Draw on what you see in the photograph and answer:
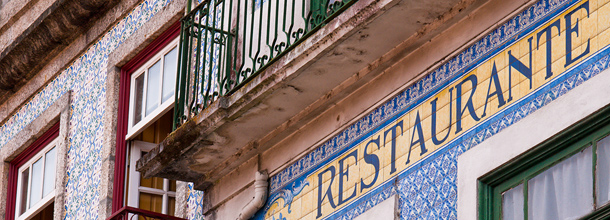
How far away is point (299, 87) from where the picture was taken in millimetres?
7926

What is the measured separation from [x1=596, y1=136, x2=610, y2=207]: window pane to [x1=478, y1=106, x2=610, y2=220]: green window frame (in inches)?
0.7

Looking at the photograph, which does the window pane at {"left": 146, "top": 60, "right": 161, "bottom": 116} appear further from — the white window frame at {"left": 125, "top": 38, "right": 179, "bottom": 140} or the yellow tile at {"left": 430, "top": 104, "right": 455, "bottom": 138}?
the yellow tile at {"left": 430, "top": 104, "right": 455, "bottom": 138}

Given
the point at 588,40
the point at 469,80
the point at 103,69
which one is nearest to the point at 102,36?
the point at 103,69

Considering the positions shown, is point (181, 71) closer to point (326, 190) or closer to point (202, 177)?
point (202, 177)

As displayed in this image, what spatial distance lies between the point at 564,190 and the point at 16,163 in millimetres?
6972

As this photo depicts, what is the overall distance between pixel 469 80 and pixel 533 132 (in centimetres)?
61

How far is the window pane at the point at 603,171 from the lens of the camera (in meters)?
6.06

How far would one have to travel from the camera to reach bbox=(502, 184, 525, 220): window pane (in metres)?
6.53

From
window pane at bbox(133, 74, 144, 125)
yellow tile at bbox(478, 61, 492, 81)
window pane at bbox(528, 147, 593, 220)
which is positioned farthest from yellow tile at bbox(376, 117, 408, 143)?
window pane at bbox(133, 74, 144, 125)

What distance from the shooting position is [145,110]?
10.6 m

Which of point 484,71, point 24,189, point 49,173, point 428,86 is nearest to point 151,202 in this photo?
point 49,173

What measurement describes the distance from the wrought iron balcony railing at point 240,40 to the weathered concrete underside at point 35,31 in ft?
7.95

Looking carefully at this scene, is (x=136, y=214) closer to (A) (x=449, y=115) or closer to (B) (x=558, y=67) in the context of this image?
(A) (x=449, y=115)

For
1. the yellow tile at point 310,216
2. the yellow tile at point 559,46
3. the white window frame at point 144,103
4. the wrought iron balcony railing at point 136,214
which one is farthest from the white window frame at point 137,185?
the yellow tile at point 559,46
